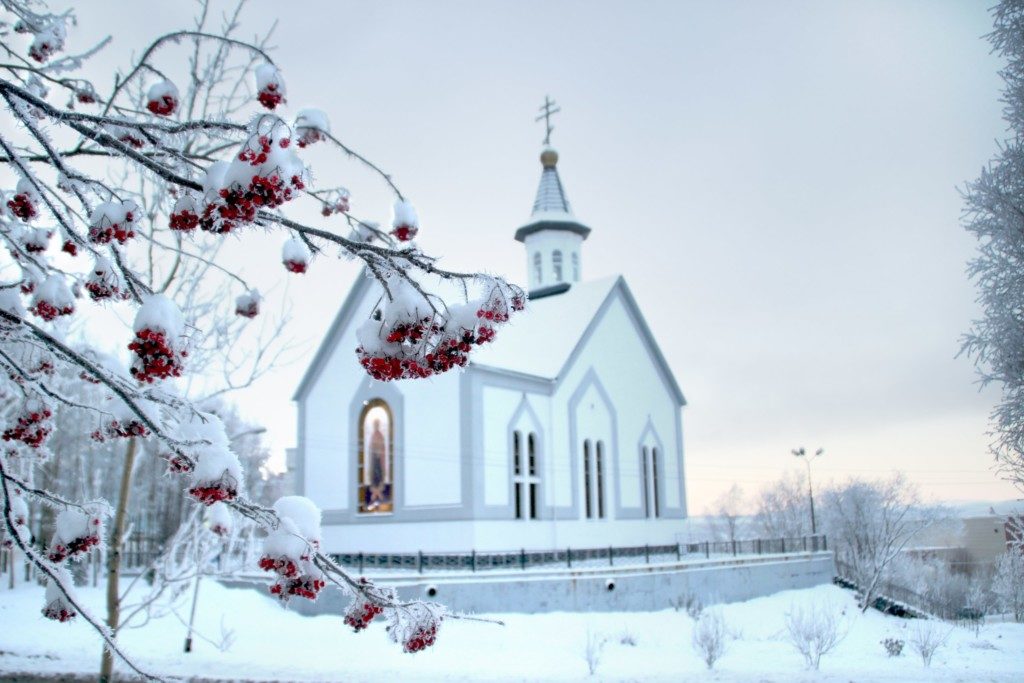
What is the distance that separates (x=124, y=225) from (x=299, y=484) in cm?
2522

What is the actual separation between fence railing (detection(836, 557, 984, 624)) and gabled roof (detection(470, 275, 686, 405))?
36.8 ft

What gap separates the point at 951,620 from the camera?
18.8 metres

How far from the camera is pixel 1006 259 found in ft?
42.4

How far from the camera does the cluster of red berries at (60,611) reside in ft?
13.8

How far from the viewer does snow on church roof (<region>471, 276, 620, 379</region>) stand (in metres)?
27.2

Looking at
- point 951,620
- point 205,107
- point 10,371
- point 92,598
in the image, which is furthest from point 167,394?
point 92,598

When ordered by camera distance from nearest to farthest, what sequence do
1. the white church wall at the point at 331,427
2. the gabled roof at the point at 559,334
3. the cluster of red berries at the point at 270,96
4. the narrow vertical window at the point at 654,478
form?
1. the cluster of red berries at the point at 270,96
2. the white church wall at the point at 331,427
3. the gabled roof at the point at 559,334
4. the narrow vertical window at the point at 654,478

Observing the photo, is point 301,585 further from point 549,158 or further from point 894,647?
point 549,158

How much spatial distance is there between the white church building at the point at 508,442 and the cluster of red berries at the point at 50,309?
19280 millimetres

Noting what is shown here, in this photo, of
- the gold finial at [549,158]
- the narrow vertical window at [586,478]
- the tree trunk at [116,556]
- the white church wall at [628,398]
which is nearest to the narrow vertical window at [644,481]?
the white church wall at [628,398]

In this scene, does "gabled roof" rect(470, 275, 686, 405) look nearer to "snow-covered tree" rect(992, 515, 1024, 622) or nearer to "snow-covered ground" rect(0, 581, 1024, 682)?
"snow-covered ground" rect(0, 581, 1024, 682)

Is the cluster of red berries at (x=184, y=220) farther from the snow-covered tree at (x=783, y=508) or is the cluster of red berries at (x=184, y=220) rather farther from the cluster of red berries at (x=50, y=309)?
the snow-covered tree at (x=783, y=508)

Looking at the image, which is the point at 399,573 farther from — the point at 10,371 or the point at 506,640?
the point at 10,371

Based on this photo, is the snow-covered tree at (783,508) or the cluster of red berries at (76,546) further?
the snow-covered tree at (783,508)
